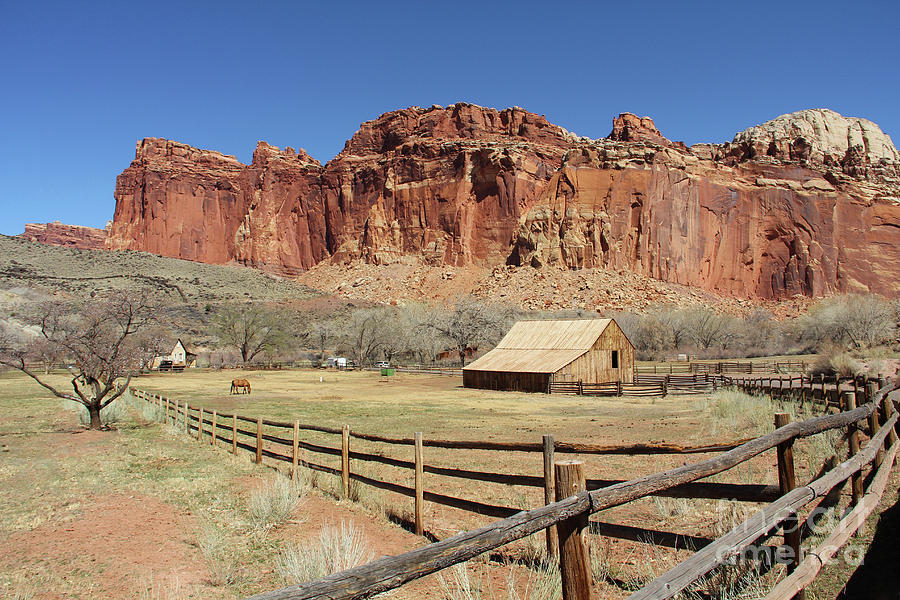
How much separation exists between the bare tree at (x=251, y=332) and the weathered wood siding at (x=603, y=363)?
37854 mm

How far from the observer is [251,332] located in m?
61.9

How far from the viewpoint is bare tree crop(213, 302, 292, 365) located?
203 feet

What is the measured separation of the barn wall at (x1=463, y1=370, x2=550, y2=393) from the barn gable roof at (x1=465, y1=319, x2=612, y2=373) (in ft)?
0.97

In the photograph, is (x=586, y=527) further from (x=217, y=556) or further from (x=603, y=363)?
(x=603, y=363)

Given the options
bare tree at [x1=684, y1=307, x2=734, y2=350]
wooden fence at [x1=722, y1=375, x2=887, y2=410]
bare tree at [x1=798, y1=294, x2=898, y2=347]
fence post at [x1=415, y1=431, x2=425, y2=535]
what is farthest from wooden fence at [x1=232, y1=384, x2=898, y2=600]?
bare tree at [x1=684, y1=307, x2=734, y2=350]

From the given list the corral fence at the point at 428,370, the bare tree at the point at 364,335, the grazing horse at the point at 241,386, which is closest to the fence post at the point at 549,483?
the grazing horse at the point at 241,386

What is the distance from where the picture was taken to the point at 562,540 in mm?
3332

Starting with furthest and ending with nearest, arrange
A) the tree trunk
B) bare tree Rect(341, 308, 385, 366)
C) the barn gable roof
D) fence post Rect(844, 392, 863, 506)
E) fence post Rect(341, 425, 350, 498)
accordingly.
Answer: bare tree Rect(341, 308, 385, 366), the barn gable roof, the tree trunk, fence post Rect(341, 425, 350, 498), fence post Rect(844, 392, 863, 506)

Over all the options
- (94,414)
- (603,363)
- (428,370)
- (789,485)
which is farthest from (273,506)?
(428,370)

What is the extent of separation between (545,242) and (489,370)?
5904 cm

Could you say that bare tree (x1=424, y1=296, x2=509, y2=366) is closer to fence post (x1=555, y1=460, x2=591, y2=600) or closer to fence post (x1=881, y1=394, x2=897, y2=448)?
fence post (x1=881, y1=394, x2=897, y2=448)

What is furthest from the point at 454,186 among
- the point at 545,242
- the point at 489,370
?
the point at 489,370

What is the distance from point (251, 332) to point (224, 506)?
55.8 meters

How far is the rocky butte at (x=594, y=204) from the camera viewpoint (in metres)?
97.2
